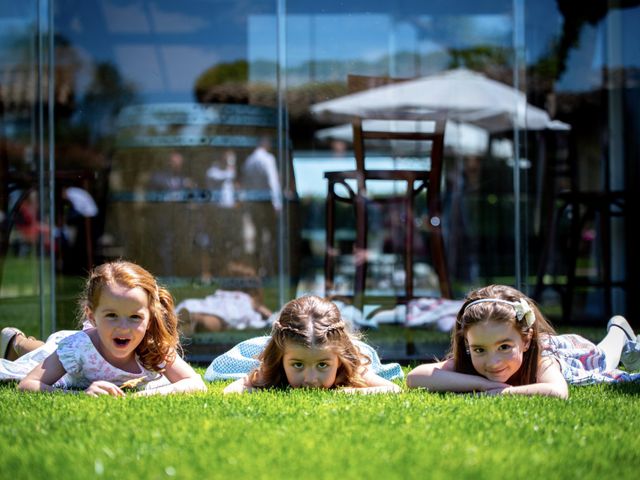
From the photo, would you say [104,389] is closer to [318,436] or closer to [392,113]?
[318,436]

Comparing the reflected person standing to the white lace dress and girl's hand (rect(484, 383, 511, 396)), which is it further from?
girl's hand (rect(484, 383, 511, 396))

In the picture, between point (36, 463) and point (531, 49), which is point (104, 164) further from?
point (36, 463)

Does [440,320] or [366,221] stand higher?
[366,221]

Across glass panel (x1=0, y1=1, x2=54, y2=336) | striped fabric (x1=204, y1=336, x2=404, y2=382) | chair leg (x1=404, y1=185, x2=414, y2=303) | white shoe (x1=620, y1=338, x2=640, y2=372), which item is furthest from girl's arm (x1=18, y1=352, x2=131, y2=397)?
chair leg (x1=404, y1=185, x2=414, y2=303)

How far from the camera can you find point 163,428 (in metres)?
2.52

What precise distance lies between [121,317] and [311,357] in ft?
2.39

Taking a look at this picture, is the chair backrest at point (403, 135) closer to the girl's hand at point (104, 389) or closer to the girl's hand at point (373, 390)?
the girl's hand at point (373, 390)

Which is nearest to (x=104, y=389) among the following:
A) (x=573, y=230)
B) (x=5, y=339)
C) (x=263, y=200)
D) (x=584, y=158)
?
(x=5, y=339)

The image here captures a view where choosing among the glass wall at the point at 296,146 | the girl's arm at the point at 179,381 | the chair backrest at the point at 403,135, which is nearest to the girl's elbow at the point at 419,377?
the girl's arm at the point at 179,381

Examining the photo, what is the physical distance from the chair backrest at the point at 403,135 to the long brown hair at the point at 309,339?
2015 mm

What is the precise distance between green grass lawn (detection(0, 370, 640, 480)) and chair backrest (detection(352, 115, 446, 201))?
2403 millimetres

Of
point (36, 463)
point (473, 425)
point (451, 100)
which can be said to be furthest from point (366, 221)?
point (36, 463)

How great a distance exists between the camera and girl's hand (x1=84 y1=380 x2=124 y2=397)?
3203 millimetres

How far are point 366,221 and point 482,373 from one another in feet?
7.82
